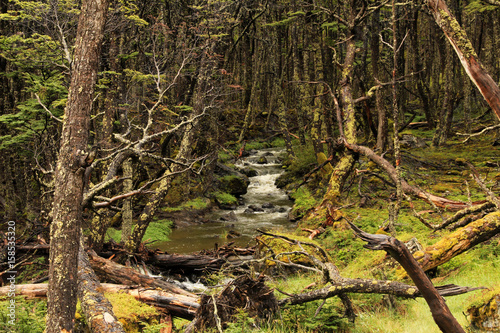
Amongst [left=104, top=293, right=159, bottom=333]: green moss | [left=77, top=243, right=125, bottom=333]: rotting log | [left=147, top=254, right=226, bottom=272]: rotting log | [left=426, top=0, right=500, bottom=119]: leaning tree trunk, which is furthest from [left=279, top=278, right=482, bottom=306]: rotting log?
[left=147, top=254, right=226, bottom=272]: rotting log

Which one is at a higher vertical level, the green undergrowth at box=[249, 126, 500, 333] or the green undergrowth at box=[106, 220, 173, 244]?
the green undergrowth at box=[249, 126, 500, 333]

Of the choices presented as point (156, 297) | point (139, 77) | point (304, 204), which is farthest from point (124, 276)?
point (304, 204)

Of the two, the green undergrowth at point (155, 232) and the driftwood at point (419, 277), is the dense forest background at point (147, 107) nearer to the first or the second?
the green undergrowth at point (155, 232)

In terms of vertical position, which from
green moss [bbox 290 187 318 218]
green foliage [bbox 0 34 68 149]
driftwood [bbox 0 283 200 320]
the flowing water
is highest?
green foliage [bbox 0 34 68 149]

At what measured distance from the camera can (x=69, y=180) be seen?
13.3 ft

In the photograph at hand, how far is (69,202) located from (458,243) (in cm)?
619

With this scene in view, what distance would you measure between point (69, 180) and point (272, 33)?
82.6ft

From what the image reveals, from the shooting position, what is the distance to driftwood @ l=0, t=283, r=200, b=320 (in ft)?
19.6

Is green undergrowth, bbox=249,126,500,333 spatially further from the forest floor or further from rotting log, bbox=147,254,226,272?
rotting log, bbox=147,254,226,272

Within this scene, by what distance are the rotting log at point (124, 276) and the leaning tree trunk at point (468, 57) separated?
628 centimetres

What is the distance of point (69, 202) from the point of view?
407cm

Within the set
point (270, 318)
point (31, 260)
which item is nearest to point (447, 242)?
point (270, 318)

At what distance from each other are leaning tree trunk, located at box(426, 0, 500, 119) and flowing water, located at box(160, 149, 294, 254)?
23.9 ft

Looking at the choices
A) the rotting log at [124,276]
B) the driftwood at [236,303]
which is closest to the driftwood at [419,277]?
the driftwood at [236,303]
